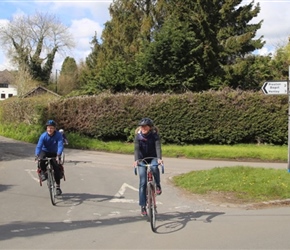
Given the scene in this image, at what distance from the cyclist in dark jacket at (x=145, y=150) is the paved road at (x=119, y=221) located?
1.82 ft

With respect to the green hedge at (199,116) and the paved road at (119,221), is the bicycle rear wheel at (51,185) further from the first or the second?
the green hedge at (199,116)

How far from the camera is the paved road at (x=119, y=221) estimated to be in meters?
5.92

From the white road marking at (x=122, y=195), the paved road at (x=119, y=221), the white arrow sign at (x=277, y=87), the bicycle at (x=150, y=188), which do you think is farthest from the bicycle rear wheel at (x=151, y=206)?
the white arrow sign at (x=277, y=87)

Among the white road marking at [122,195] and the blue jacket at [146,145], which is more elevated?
the blue jacket at [146,145]

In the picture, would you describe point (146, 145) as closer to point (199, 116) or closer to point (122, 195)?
point (122, 195)

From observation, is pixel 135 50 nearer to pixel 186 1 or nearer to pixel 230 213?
pixel 186 1

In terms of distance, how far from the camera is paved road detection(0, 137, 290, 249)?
5.92m

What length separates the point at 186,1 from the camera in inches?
1188

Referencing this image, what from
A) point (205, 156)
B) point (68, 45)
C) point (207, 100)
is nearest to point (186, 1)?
point (207, 100)

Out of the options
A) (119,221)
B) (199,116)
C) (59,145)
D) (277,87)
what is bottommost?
(119,221)

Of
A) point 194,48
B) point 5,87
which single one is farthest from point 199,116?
point 5,87

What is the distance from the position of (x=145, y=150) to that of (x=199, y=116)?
52.7 feet

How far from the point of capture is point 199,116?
914 inches

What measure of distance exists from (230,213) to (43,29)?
65064mm
